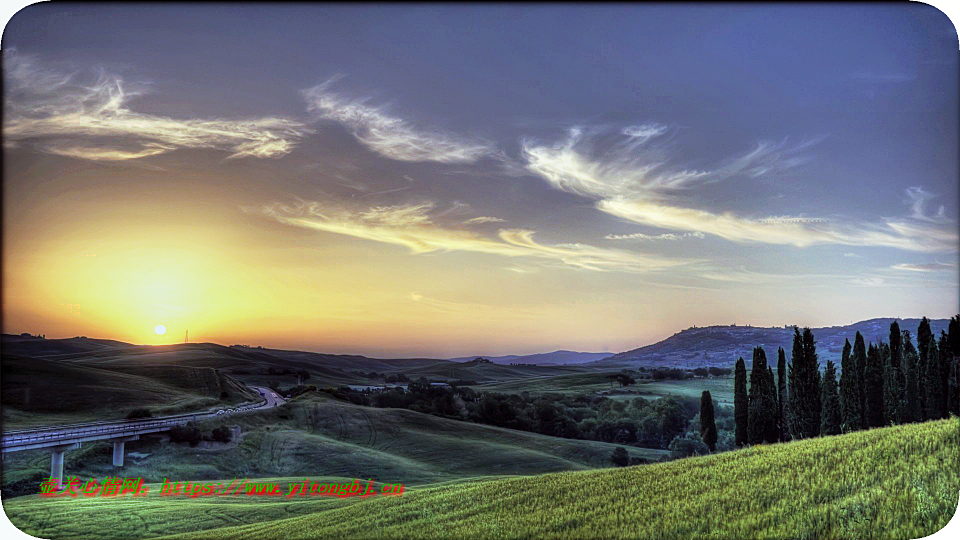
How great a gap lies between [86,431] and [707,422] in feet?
94.7

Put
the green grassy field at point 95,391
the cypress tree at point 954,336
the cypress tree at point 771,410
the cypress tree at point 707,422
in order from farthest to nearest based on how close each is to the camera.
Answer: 1. the cypress tree at point 707,422
2. the cypress tree at point 771,410
3. the green grassy field at point 95,391
4. the cypress tree at point 954,336

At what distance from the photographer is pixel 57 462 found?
21.0 meters

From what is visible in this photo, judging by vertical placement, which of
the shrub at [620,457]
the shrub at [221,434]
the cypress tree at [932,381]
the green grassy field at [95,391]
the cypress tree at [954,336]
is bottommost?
the shrub at [620,457]

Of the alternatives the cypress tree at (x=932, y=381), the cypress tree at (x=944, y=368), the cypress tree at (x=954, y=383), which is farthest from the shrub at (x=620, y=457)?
the cypress tree at (x=954, y=383)

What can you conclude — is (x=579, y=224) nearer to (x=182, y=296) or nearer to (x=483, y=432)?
(x=182, y=296)

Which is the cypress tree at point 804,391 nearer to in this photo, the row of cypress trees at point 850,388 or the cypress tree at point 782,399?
the row of cypress trees at point 850,388

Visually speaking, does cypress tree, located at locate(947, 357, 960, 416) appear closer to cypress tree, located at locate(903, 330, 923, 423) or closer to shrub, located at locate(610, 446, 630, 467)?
cypress tree, located at locate(903, 330, 923, 423)

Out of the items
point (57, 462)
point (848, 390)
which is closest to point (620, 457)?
point (848, 390)

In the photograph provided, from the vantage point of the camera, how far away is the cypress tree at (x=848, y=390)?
25.4 meters

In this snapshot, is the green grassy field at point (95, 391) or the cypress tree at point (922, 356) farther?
the green grassy field at point (95, 391)

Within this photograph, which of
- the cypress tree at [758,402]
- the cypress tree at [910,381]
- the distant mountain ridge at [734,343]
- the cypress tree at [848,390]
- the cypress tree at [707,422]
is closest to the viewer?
the cypress tree at [910,381]

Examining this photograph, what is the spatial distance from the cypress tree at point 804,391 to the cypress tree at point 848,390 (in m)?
1.09

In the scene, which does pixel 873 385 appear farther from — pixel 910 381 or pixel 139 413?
pixel 139 413

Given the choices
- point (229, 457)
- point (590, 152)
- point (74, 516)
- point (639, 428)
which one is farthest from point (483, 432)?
point (74, 516)
